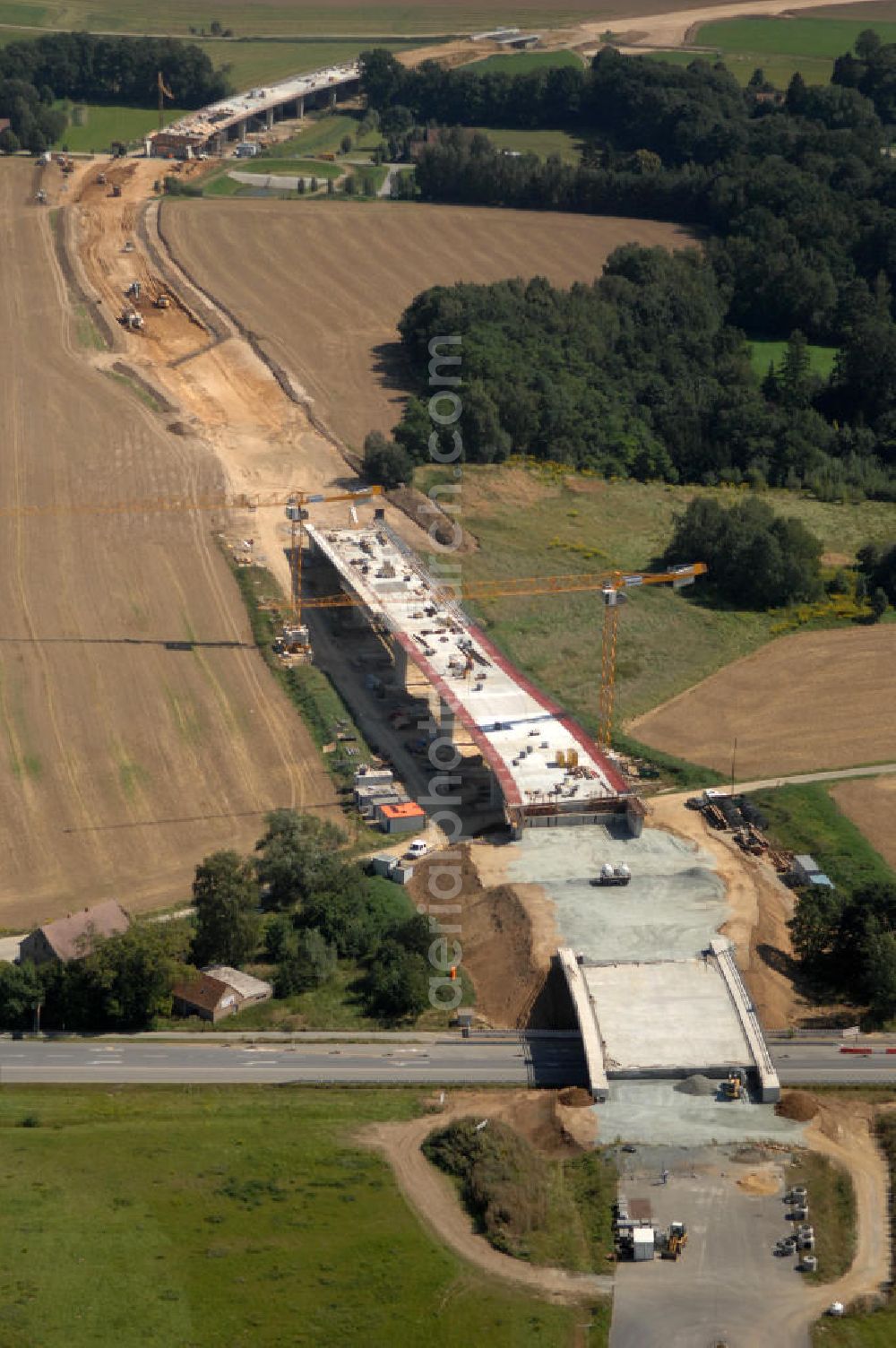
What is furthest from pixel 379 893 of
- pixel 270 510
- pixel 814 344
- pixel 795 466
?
pixel 814 344

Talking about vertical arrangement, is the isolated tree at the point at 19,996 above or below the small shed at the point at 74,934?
below

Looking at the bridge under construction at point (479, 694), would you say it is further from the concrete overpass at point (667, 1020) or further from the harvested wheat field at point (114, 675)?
the concrete overpass at point (667, 1020)

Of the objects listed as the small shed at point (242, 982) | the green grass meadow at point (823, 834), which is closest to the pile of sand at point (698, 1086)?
the small shed at point (242, 982)

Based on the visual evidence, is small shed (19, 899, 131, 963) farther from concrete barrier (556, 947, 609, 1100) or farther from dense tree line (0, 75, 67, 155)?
dense tree line (0, 75, 67, 155)

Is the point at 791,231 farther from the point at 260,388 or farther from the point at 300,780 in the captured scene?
the point at 300,780

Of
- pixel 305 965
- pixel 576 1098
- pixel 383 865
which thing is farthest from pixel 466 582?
pixel 576 1098

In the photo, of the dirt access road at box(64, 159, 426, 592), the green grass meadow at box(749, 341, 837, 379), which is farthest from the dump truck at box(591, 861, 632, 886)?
the green grass meadow at box(749, 341, 837, 379)

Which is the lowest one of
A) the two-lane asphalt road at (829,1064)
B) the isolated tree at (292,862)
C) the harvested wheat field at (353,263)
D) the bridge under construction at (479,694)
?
the two-lane asphalt road at (829,1064)
